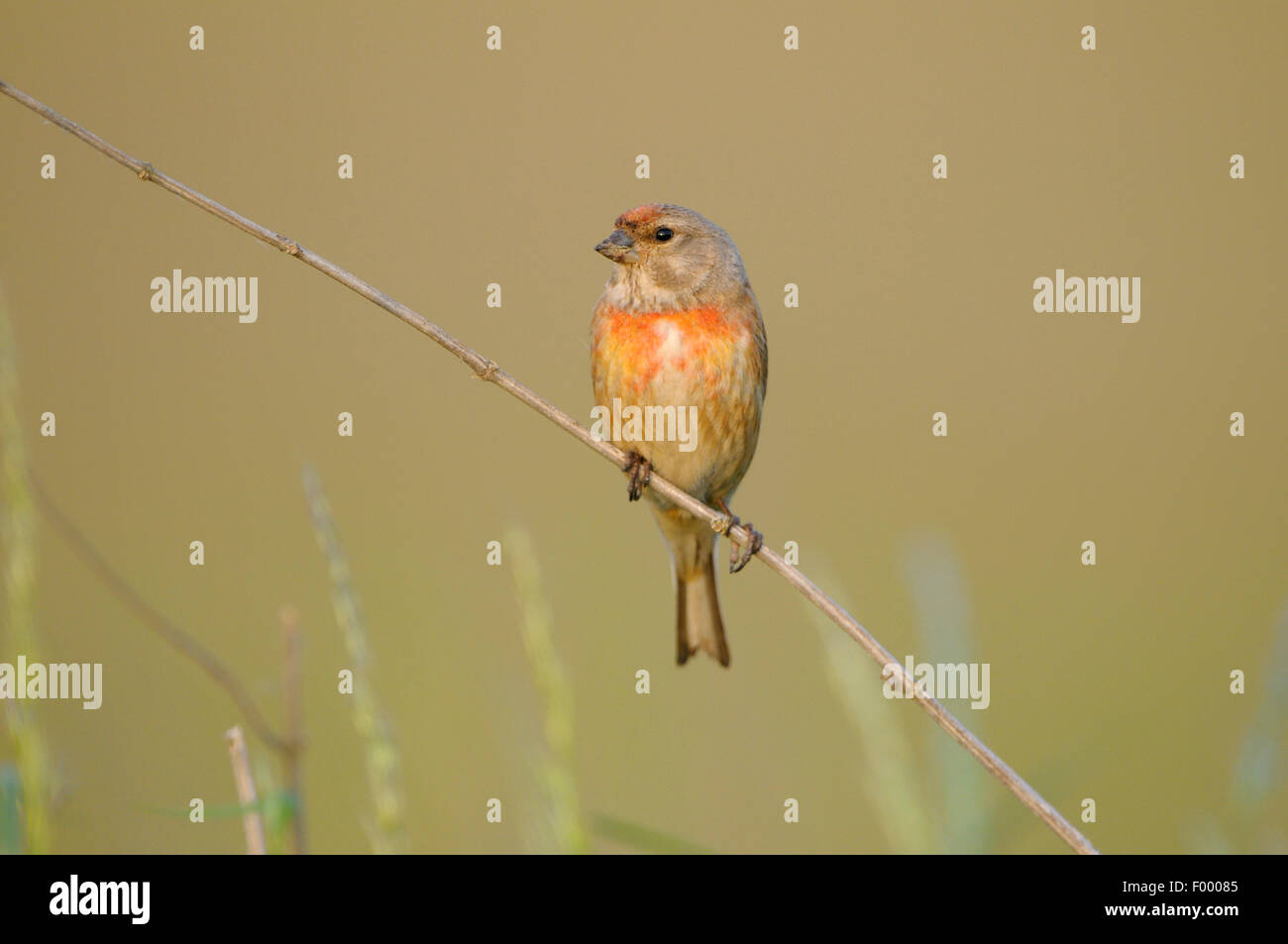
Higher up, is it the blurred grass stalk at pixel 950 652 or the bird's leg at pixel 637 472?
the bird's leg at pixel 637 472

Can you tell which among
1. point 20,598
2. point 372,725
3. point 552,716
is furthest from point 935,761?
point 20,598

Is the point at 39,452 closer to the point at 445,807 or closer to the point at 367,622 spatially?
the point at 367,622

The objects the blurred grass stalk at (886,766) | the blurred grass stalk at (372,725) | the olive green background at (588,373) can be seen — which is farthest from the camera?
the olive green background at (588,373)

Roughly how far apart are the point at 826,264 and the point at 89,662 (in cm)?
450

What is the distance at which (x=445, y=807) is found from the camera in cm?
419

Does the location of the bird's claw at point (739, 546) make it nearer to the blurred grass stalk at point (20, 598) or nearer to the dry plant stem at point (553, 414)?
the dry plant stem at point (553, 414)

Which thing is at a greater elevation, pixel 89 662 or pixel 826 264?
pixel 826 264

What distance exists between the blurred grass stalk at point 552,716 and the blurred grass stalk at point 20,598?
596 mm

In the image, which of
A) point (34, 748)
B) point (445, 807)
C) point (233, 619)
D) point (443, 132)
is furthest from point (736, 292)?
point (443, 132)

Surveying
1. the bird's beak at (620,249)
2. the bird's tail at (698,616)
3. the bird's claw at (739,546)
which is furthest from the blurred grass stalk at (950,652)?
the bird's tail at (698,616)

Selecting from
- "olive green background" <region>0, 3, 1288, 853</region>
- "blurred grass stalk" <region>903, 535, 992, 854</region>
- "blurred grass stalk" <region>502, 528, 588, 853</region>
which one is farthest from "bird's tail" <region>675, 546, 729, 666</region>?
"blurred grass stalk" <region>502, 528, 588, 853</region>

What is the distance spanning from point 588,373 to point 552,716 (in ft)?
15.3

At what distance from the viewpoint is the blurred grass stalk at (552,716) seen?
146 cm

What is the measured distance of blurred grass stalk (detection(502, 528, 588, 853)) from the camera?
4.78 feet
